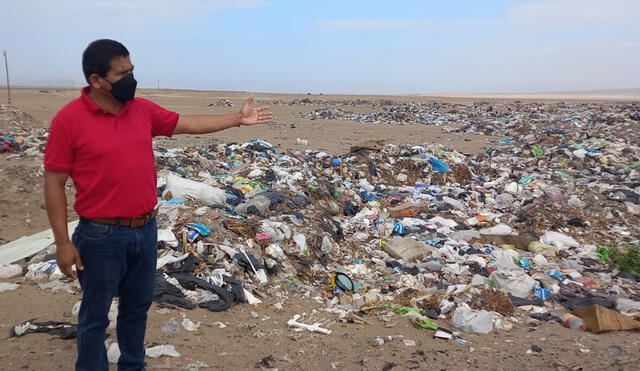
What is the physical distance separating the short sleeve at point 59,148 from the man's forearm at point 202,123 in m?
0.64

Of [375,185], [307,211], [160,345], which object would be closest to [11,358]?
[160,345]

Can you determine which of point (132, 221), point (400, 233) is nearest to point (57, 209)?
point (132, 221)

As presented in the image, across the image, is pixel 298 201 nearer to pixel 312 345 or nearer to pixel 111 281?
pixel 312 345

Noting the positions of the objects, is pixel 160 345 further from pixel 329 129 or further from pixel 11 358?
pixel 329 129

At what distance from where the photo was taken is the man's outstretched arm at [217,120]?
2.55 metres

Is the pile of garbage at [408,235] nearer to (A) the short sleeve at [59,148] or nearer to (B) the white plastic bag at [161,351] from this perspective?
(B) the white plastic bag at [161,351]

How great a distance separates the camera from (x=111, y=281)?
2188mm

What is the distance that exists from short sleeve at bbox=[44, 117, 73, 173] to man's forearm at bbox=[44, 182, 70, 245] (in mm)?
97

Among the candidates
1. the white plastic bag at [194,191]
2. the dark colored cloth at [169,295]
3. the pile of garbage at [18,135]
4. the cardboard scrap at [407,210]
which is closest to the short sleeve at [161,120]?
the dark colored cloth at [169,295]

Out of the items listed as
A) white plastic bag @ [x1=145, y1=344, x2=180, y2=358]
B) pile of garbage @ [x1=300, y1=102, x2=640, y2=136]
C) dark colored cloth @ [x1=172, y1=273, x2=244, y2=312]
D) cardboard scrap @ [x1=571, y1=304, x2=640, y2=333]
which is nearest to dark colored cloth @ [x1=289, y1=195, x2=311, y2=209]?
dark colored cloth @ [x1=172, y1=273, x2=244, y2=312]

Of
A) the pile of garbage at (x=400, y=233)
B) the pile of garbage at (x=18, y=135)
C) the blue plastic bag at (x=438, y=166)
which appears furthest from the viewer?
the blue plastic bag at (x=438, y=166)

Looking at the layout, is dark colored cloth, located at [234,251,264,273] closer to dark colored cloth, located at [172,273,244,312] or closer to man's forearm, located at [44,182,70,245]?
dark colored cloth, located at [172,273,244,312]

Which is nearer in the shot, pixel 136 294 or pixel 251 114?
pixel 136 294

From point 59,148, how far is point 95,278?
617 millimetres
